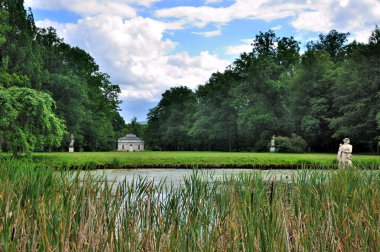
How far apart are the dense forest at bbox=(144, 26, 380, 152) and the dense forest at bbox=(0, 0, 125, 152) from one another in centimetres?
1341

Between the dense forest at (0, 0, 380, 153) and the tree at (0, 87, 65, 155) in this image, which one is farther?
the dense forest at (0, 0, 380, 153)

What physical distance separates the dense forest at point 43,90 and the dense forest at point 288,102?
13.4 meters

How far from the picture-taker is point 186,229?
10.5 ft

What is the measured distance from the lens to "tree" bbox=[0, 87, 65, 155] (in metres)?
19.0

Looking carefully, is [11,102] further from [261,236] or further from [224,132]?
[224,132]

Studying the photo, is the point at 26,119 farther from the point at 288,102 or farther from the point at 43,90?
the point at 288,102

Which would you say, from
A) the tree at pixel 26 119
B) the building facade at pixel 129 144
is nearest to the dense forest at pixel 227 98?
the tree at pixel 26 119

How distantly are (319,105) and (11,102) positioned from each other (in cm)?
3243

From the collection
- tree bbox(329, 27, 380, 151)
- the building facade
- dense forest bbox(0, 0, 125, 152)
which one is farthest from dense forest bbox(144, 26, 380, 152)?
dense forest bbox(0, 0, 125, 152)

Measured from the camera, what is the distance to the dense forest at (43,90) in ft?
66.1

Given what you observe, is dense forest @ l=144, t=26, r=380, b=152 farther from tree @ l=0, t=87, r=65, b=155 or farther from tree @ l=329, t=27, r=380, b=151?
tree @ l=0, t=87, r=65, b=155

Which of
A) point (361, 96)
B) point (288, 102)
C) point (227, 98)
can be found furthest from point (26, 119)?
point (227, 98)

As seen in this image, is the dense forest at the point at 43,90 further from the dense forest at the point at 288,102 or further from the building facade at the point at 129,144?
the dense forest at the point at 288,102

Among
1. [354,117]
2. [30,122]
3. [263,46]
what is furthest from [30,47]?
[263,46]
